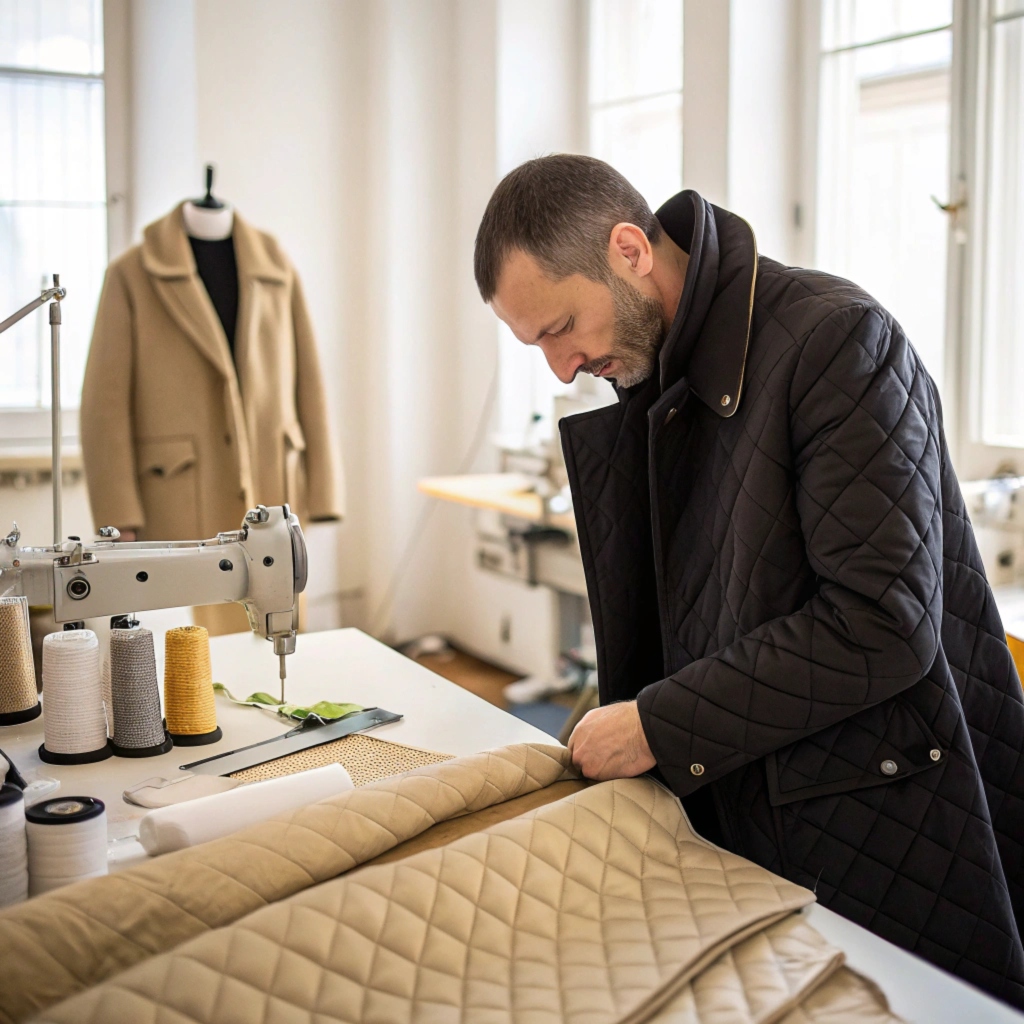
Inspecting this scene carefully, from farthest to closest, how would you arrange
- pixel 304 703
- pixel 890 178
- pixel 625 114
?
pixel 625 114
pixel 890 178
pixel 304 703

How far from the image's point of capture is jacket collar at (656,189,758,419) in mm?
1200

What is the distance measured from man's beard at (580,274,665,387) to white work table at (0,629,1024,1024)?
18.9 inches

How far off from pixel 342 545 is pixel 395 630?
415 millimetres

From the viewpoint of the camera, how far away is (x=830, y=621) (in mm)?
1082

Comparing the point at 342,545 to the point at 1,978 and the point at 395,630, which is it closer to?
the point at 395,630

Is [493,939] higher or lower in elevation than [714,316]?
lower

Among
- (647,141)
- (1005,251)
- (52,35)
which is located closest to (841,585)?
(1005,251)

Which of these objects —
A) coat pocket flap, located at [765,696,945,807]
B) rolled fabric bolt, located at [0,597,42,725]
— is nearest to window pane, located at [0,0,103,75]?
rolled fabric bolt, located at [0,597,42,725]

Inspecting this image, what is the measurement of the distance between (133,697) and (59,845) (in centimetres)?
40

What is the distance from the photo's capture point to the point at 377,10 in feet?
13.6

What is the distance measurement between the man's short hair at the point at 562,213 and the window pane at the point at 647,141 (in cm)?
246

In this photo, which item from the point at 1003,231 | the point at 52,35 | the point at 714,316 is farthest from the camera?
the point at 52,35

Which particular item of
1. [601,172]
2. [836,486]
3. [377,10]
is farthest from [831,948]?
[377,10]

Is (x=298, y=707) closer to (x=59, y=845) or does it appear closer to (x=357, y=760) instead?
(x=357, y=760)
